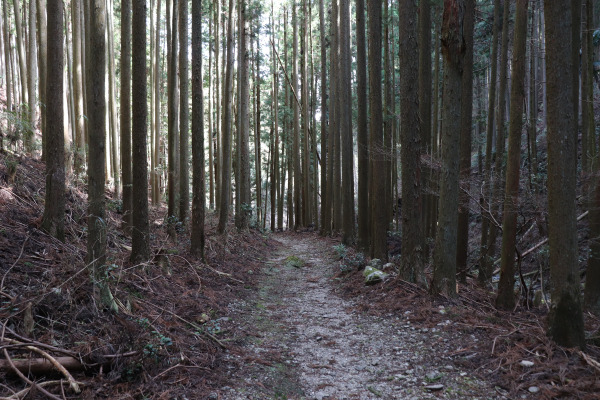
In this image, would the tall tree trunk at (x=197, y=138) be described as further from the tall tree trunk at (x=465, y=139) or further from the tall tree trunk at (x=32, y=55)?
the tall tree trunk at (x=465, y=139)

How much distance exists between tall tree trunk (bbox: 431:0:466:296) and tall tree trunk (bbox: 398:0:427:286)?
0.95m

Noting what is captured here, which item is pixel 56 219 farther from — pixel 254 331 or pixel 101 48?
pixel 254 331

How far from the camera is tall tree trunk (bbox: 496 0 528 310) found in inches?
260

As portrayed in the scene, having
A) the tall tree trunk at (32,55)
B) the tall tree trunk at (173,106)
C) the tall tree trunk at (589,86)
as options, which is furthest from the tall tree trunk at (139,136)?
the tall tree trunk at (589,86)

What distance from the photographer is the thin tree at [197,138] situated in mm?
8664

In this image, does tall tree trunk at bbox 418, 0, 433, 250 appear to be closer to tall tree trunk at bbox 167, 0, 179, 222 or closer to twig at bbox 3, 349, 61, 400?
tall tree trunk at bbox 167, 0, 179, 222

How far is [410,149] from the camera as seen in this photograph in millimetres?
7598

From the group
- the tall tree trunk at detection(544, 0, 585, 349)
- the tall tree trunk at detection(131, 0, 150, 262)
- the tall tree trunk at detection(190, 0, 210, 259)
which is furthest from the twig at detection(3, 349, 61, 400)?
the tall tree trunk at detection(190, 0, 210, 259)

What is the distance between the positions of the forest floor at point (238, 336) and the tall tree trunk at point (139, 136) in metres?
0.48

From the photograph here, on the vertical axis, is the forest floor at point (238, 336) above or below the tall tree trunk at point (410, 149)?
below

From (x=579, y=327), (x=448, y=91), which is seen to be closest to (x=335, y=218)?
(x=448, y=91)

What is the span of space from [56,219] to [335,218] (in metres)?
14.6

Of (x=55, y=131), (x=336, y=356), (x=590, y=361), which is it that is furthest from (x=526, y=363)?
(x=55, y=131)

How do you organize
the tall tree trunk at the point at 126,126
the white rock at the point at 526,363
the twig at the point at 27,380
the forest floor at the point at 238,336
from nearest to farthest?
the twig at the point at 27,380 → the forest floor at the point at 238,336 → the white rock at the point at 526,363 → the tall tree trunk at the point at 126,126
